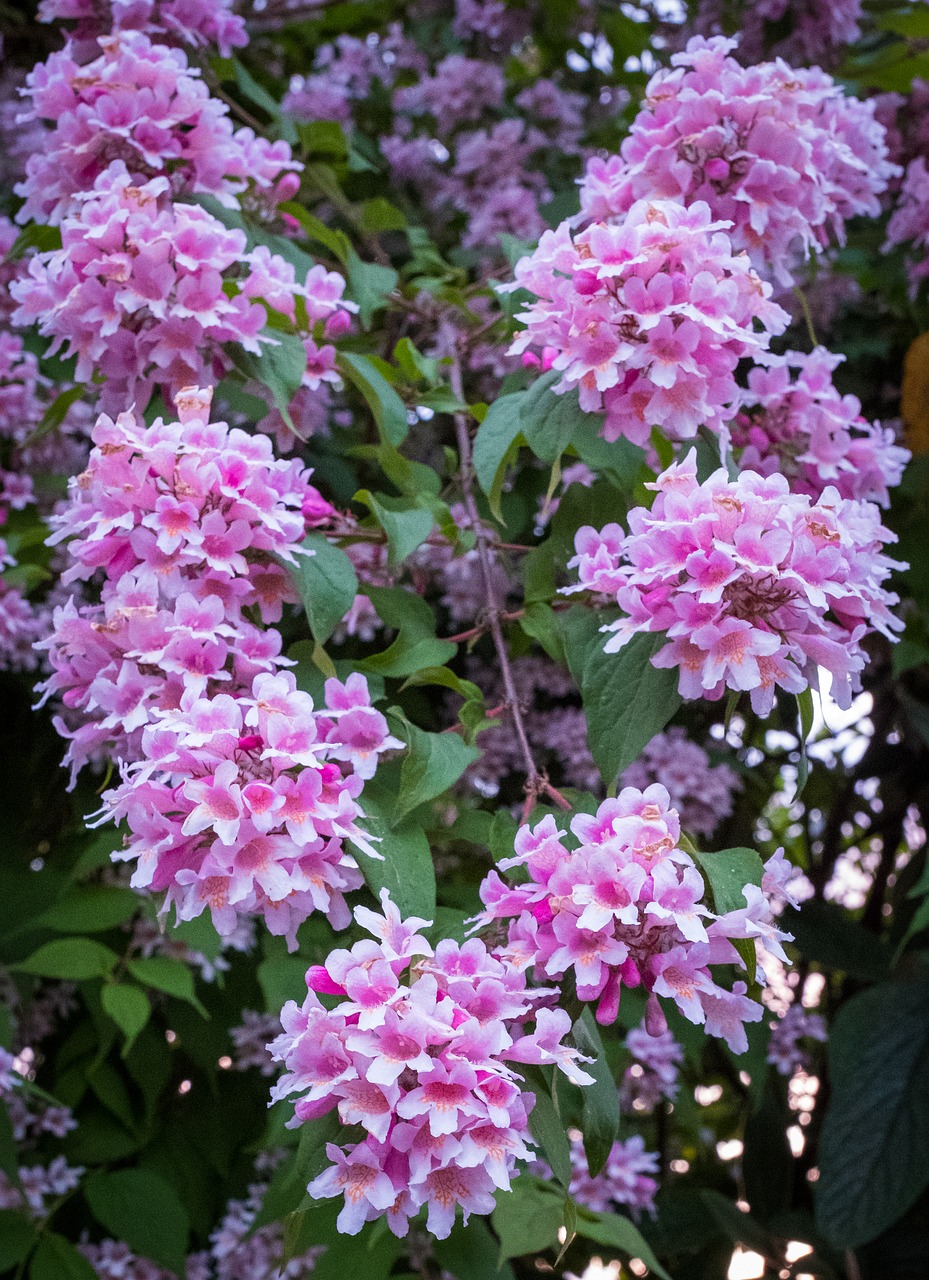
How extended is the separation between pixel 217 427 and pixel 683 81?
508 millimetres

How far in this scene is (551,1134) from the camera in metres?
0.62

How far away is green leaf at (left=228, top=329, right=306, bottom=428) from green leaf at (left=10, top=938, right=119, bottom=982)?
0.67 metres

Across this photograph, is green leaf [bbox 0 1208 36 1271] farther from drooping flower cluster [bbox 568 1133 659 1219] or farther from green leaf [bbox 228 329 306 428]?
green leaf [bbox 228 329 306 428]

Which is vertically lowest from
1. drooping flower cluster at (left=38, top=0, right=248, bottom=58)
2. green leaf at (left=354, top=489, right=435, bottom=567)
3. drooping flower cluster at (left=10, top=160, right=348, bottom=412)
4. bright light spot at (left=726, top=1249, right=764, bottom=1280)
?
bright light spot at (left=726, top=1249, right=764, bottom=1280)

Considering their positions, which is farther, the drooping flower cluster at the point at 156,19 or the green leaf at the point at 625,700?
the drooping flower cluster at the point at 156,19

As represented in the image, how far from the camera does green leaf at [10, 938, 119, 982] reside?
4.15ft

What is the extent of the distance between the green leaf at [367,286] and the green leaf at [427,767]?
21.7 inches

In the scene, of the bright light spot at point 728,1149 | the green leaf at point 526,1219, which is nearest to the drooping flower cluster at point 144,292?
the green leaf at point 526,1219

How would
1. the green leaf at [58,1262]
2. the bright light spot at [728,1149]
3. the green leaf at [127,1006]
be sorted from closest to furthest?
the green leaf at [127,1006], the green leaf at [58,1262], the bright light spot at [728,1149]

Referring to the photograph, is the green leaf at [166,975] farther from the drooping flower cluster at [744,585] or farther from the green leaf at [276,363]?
the drooping flower cluster at [744,585]

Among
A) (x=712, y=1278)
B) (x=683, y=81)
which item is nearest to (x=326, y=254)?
(x=683, y=81)

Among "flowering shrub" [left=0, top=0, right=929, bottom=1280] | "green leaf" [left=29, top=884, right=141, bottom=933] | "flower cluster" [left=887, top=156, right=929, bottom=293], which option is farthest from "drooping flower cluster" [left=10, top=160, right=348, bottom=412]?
"flower cluster" [left=887, top=156, right=929, bottom=293]

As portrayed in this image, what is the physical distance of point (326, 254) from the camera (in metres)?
1.55

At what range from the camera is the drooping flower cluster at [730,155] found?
3.13ft
